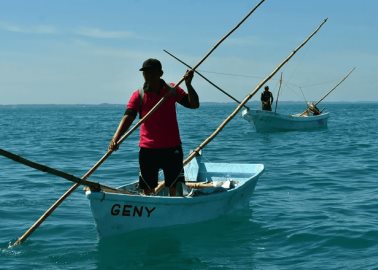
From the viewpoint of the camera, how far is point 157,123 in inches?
344

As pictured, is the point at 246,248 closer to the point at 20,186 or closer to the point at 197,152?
the point at 197,152

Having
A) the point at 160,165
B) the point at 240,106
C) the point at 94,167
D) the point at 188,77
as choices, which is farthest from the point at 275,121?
the point at 188,77

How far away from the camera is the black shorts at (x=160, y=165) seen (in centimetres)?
886

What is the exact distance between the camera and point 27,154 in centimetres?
2347

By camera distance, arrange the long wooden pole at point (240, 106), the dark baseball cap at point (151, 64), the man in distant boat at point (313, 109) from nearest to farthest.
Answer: the dark baseball cap at point (151, 64) → the long wooden pole at point (240, 106) → the man in distant boat at point (313, 109)

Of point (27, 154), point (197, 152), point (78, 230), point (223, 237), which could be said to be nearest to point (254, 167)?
point (197, 152)

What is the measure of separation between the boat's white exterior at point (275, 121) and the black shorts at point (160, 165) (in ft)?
75.4

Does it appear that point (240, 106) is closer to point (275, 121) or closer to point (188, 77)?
point (188, 77)

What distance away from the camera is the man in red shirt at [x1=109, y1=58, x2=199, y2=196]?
8.44 meters

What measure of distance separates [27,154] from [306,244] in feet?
54.3

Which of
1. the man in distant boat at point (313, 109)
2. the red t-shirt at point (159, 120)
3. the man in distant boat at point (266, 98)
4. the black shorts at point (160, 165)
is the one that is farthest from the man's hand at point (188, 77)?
the man in distant boat at point (313, 109)

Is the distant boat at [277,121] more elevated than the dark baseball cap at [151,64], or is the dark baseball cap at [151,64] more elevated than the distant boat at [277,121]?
the dark baseball cap at [151,64]

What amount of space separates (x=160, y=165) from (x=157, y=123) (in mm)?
649

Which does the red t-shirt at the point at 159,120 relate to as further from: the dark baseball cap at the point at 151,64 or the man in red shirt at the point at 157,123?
the dark baseball cap at the point at 151,64
